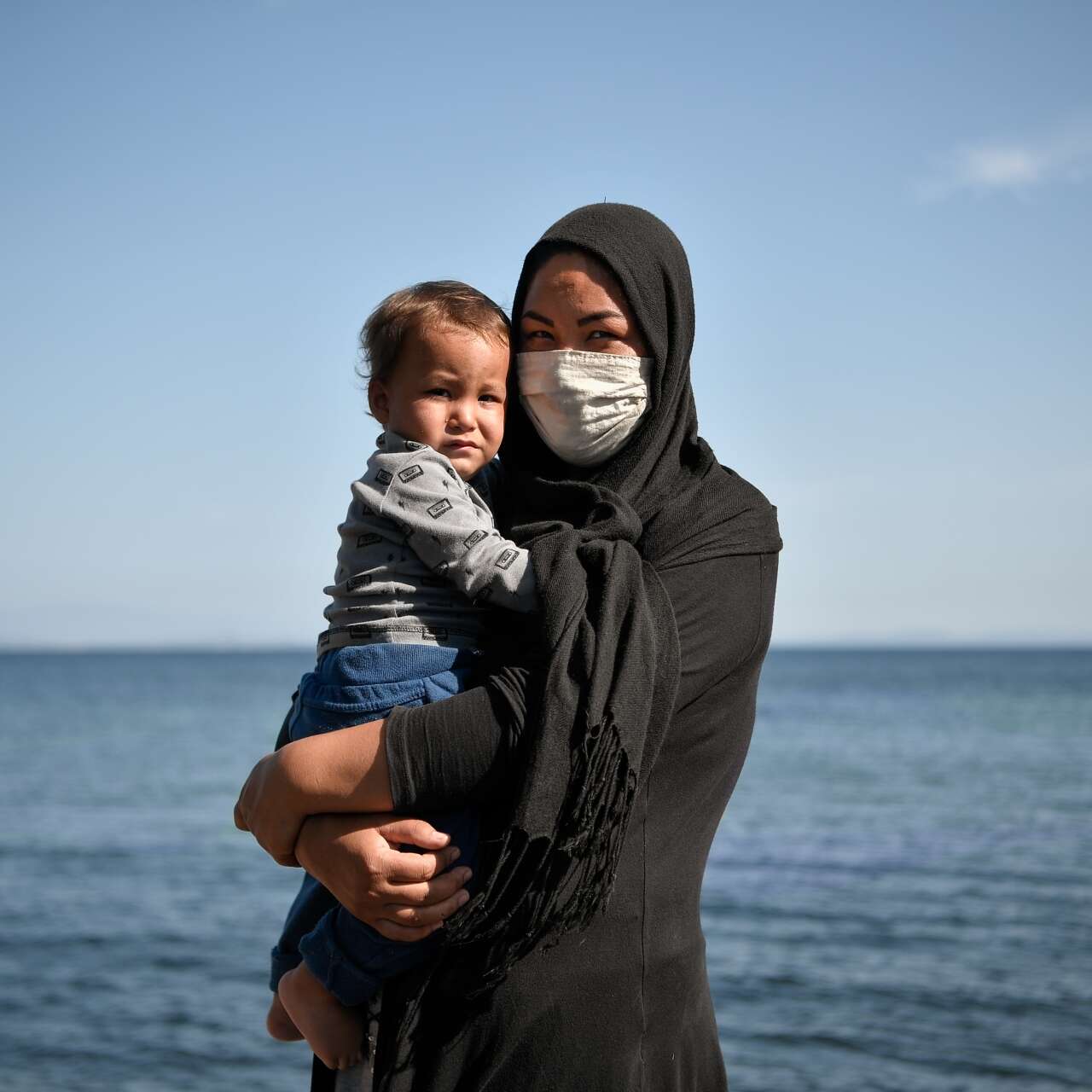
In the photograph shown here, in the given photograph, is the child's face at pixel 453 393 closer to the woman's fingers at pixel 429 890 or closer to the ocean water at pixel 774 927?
the woman's fingers at pixel 429 890

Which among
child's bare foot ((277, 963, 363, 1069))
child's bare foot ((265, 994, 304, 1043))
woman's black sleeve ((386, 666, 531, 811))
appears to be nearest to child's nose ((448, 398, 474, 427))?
woman's black sleeve ((386, 666, 531, 811))

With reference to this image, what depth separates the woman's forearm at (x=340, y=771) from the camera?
6.40ft

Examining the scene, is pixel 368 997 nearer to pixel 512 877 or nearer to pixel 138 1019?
pixel 512 877

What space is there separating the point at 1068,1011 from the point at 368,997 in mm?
10367

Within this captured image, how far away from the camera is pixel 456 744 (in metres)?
1.92

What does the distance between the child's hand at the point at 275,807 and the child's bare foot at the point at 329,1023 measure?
0.70 ft

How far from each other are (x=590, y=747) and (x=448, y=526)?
44cm

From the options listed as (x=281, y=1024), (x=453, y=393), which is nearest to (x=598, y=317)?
→ (x=453, y=393)

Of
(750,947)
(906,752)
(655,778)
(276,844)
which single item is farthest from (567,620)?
(906,752)

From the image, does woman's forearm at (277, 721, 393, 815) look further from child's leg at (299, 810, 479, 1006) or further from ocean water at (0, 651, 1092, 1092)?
ocean water at (0, 651, 1092, 1092)

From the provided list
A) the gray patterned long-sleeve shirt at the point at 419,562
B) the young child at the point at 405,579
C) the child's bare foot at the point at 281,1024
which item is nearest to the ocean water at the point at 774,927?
the child's bare foot at the point at 281,1024

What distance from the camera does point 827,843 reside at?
1903cm

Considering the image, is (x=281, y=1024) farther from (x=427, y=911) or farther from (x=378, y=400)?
(x=378, y=400)

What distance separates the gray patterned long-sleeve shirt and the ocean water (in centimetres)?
856
